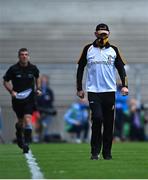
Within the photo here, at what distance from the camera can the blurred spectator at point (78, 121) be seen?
25047 millimetres

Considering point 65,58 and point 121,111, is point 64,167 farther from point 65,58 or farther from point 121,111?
point 65,58

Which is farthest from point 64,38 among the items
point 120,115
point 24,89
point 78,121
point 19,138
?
point 19,138

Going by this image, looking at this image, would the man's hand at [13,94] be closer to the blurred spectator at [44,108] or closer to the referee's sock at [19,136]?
the referee's sock at [19,136]

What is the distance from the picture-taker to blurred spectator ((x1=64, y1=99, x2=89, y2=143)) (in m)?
25.0

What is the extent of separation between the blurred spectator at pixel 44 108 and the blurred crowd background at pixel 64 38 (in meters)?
0.66

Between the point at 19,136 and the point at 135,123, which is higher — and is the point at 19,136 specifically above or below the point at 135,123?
above

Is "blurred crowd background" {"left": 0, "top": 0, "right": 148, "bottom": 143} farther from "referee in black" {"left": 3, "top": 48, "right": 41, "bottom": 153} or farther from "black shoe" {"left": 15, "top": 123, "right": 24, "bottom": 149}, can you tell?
"referee in black" {"left": 3, "top": 48, "right": 41, "bottom": 153}

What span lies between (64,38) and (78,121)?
557 centimetres

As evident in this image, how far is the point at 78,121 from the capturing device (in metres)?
25.2

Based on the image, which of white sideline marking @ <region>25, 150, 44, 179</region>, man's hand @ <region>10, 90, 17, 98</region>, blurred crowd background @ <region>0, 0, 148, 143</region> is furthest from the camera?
blurred crowd background @ <region>0, 0, 148, 143</region>

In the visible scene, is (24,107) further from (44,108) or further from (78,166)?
(44,108)

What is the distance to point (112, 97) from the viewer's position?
13469mm

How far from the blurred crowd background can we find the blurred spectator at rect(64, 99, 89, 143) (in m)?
0.30

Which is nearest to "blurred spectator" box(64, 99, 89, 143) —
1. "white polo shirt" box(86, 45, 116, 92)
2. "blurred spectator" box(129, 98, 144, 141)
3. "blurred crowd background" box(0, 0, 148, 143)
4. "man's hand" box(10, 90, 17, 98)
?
"blurred crowd background" box(0, 0, 148, 143)
